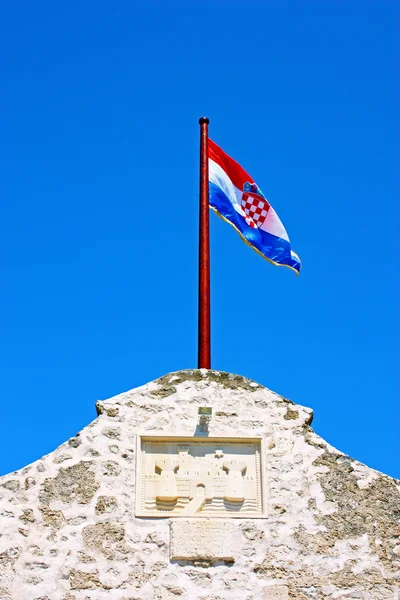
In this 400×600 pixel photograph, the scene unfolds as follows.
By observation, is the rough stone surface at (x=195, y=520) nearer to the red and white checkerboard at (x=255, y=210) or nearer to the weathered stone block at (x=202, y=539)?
the weathered stone block at (x=202, y=539)

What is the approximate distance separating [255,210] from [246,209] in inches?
4.7

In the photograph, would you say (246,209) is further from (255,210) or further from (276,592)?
(276,592)

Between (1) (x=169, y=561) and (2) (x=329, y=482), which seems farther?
(2) (x=329, y=482)

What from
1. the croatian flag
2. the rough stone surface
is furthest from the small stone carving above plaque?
the croatian flag

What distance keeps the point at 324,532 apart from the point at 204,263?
3.41 metres

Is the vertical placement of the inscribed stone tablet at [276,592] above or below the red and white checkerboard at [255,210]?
below

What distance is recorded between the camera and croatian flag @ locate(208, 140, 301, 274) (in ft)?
36.5

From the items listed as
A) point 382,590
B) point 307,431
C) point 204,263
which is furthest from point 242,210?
point 382,590

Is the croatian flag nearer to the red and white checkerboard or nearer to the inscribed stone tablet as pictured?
the red and white checkerboard

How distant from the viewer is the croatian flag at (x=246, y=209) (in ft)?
36.5

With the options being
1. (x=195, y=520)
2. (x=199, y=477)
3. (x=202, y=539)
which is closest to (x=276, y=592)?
(x=202, y=539)

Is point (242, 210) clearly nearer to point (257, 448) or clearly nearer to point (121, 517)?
point (257, 448)

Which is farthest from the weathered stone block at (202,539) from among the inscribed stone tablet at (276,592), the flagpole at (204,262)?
the flagpole at (204,262)

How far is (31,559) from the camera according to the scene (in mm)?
7707
